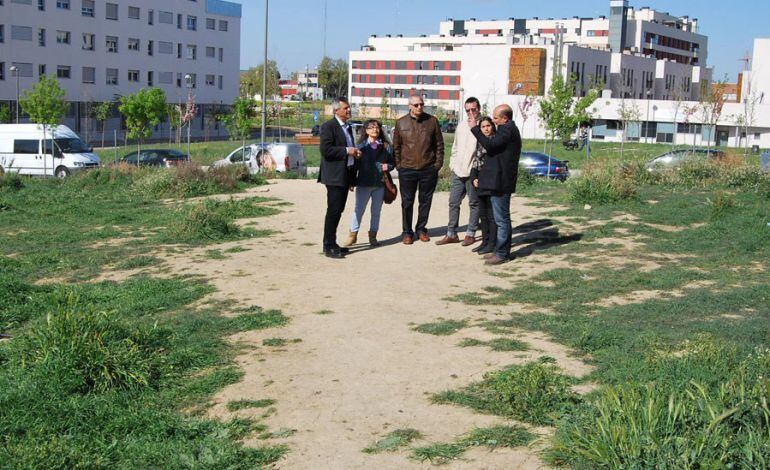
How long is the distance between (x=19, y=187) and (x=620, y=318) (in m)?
14.3

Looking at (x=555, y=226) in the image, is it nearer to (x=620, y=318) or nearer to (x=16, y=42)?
(x=620, y=318)

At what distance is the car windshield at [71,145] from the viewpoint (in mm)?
32688

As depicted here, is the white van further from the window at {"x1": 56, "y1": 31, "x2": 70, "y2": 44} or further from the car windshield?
the window at {"x1": 56, "y1": 31, "x2": 70, "y2": 44}

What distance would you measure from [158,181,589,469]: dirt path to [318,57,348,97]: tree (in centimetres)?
12993

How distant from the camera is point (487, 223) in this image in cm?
1067

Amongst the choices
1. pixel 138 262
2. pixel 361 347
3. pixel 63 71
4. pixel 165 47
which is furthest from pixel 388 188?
pixel 165 47

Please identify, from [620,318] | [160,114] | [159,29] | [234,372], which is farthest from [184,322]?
[159,29]

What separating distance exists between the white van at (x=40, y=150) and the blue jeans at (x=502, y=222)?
2489cm

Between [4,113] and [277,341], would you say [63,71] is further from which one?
[277,341]

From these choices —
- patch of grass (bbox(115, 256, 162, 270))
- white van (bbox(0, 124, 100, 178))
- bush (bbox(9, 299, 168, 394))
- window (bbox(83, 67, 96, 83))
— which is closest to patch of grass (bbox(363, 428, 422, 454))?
bush (bbox(9, 299, 168, 394))

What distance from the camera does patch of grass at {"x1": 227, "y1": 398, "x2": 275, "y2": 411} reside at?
559 centimetres

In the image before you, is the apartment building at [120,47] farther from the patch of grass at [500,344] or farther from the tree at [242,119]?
the patch of grass at [500,344]

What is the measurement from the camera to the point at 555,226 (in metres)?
12.1

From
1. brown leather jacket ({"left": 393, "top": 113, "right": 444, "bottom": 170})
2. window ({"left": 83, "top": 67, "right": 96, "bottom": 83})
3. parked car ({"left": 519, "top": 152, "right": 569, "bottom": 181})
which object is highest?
window ({"left": 83, "top": 67, "right": 96, "bottom": 83})
